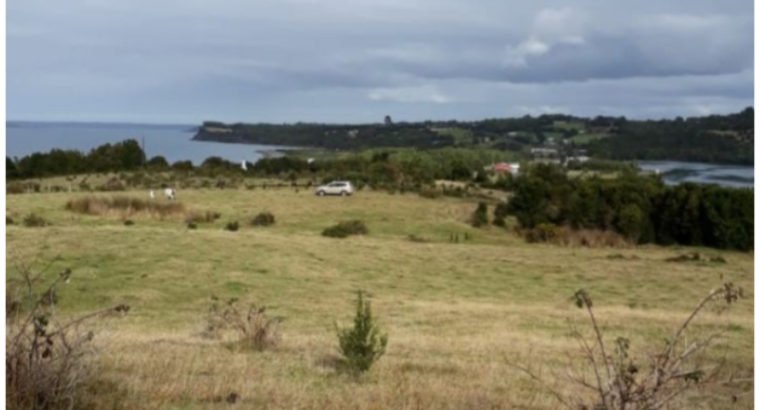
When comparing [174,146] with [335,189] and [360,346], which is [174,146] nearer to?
[360,346]

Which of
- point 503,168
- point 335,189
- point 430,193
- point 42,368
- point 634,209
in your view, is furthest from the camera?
point 335,189

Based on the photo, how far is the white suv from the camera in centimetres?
1329

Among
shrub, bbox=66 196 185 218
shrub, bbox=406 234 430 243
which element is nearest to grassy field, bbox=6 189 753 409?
shrub, bbox=406 234 430 243

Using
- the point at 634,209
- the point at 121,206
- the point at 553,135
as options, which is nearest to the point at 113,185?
the point at 121,206

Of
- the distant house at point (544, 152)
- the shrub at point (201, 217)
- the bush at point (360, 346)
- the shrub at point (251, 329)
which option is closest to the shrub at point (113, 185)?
the shrub at point (201, 217)

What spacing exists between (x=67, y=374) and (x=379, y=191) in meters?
11.7

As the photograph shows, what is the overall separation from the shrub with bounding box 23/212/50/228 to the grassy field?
13.2 inches

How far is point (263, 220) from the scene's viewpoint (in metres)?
12.4

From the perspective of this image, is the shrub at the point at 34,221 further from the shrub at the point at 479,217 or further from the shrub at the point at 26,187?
the shrub at the point at 479,217

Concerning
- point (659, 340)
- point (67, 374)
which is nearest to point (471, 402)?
point (67, 374)

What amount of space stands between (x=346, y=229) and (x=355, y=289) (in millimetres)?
4005

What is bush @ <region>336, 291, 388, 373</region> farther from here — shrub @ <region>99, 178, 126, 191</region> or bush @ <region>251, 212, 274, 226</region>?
shrub @ <region>99, 178, 126, 191</region>

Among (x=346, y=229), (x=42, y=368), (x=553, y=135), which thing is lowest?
(x=346, y=229)

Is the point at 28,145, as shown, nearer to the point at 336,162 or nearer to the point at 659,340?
the point at 659,340
